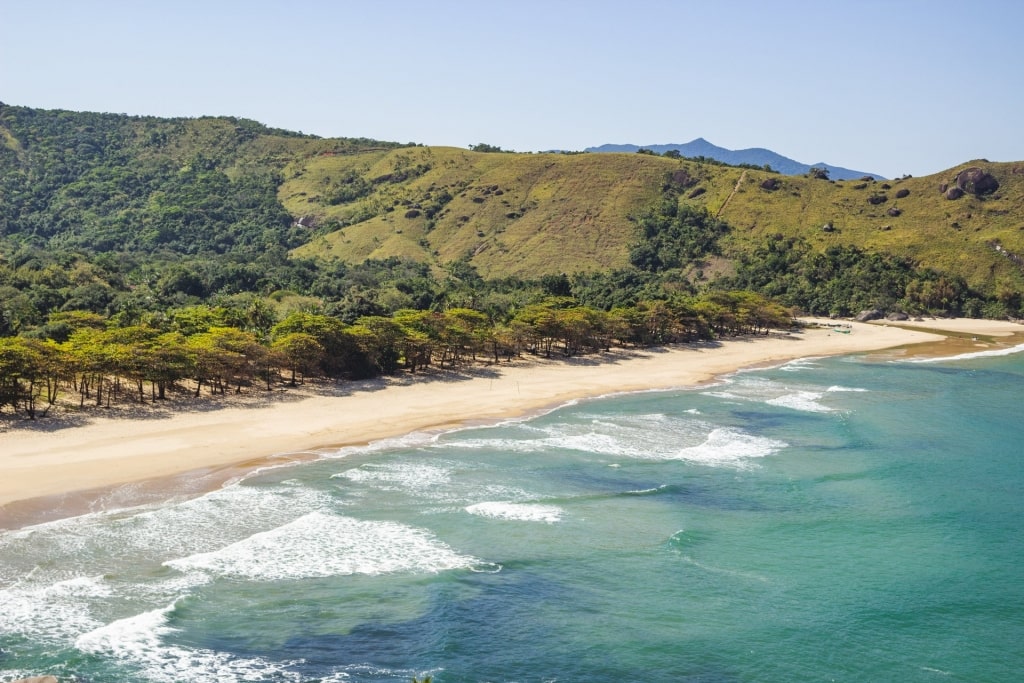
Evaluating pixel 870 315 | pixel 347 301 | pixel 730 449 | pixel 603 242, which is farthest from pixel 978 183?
pixel 730 449

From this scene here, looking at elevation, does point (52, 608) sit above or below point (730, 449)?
below

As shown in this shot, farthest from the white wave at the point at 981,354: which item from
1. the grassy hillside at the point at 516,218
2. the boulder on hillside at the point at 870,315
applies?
the grassy hillside at the point at 516,218

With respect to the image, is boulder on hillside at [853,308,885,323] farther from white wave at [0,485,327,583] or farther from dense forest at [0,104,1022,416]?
white wave at [0,485,327,583]

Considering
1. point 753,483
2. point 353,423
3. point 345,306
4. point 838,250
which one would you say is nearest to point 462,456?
point 353,423

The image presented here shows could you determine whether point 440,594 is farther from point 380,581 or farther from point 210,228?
point 210,228

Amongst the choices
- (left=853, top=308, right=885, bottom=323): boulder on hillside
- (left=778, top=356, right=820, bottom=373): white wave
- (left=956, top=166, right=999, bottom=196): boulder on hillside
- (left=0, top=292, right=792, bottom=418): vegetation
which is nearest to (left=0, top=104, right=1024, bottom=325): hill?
(left=956, top=166, right=999, bottom=196): boulder on hillside

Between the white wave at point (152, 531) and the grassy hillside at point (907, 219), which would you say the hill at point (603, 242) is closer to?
the grassy hillside at point (907, 219)

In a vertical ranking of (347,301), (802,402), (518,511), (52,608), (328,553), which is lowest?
(52,608)

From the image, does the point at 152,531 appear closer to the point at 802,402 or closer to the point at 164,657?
the point at 164,657
